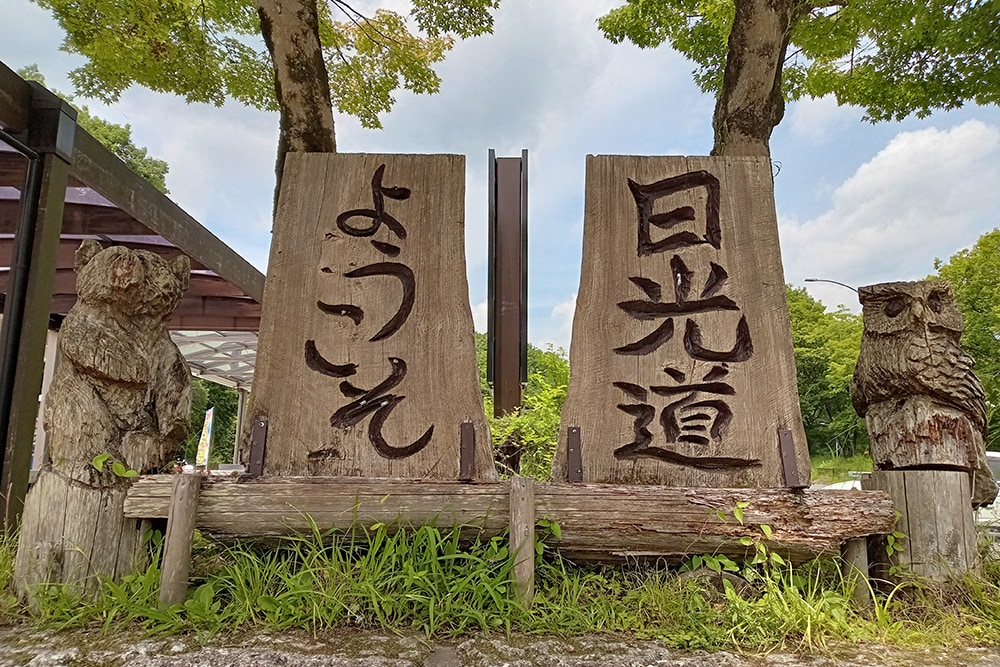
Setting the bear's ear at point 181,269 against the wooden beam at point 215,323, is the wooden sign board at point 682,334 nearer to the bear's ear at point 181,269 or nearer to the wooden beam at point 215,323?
the bear's ear at point 181,269

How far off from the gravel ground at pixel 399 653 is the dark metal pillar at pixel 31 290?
1742 millimetres

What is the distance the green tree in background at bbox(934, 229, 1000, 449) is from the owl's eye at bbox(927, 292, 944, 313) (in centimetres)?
999

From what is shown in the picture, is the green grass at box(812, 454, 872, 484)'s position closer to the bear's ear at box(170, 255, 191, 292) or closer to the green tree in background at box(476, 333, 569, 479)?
the green tree in background at box(476, 333, 569, 479)

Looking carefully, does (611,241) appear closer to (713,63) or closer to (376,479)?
(376,479)

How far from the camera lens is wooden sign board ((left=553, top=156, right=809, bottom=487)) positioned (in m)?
3.00

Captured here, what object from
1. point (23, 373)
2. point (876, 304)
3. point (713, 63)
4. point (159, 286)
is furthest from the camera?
point (713, 63)

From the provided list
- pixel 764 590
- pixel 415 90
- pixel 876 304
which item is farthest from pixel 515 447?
pixel 415 90

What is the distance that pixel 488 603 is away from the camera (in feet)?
8.51

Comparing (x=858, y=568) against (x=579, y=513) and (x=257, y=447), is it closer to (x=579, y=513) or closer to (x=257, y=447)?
(x=579, y=513)

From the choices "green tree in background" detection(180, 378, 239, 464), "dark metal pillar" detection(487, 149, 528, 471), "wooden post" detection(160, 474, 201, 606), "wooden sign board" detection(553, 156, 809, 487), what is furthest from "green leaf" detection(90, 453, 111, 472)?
"green tree in background" detection(180, 378, 239, 464)

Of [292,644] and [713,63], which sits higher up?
[713,63]

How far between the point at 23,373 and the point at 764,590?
14.6 feet

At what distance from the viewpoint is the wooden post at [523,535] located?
2.59m

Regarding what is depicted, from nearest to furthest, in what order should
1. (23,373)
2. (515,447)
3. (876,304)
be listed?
1. (876,304)
2. (23,373)
3. (515,447)
